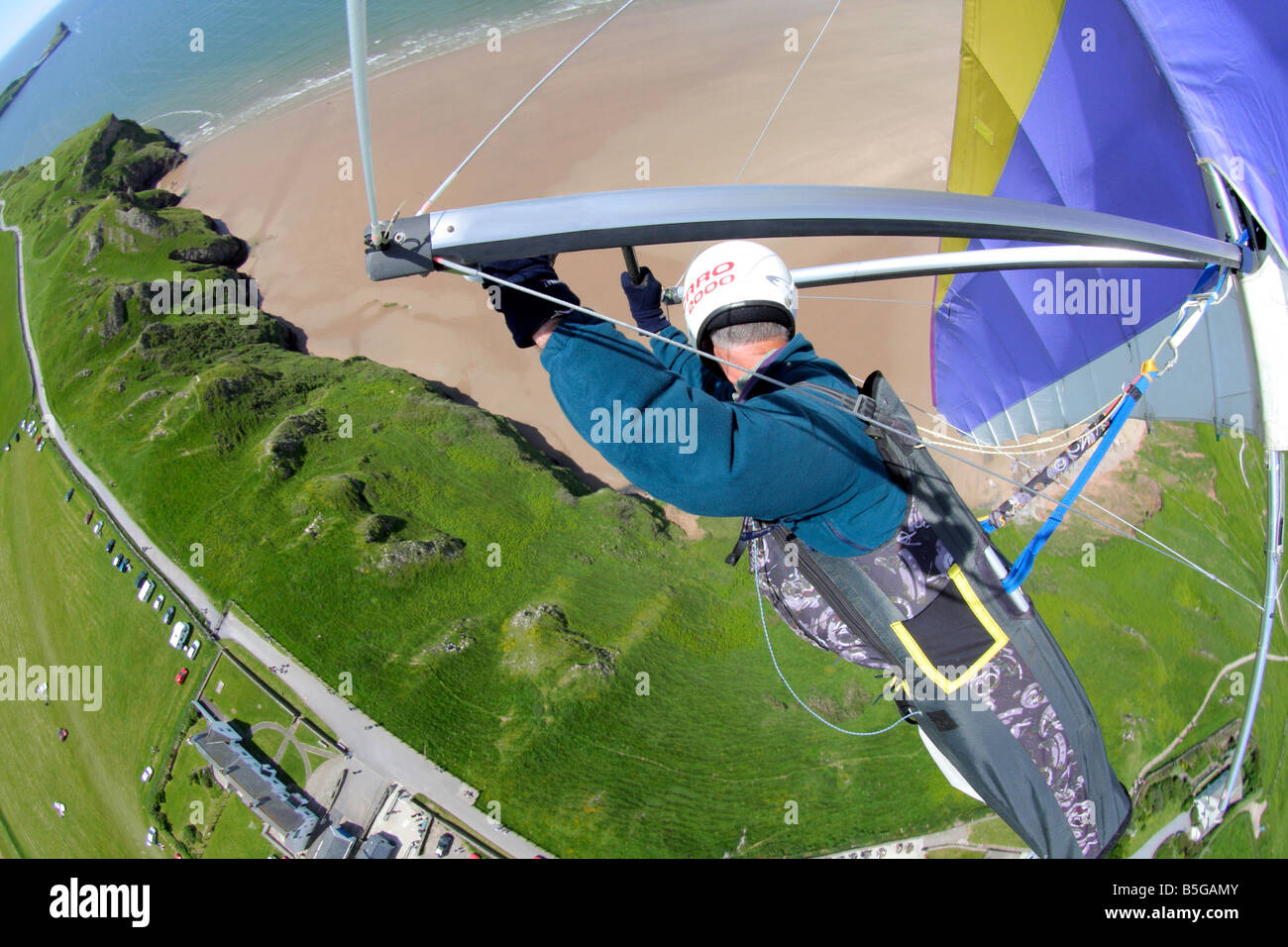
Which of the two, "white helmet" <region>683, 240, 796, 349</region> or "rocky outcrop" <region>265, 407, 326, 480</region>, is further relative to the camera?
"rocky outcrop" <region>265, 407, 326, 480</region>

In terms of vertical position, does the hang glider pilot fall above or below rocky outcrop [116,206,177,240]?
below

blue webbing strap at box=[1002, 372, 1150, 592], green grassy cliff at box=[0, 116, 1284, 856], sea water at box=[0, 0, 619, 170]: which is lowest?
green grassy cliff at box=[0, 116, 1284, 856]

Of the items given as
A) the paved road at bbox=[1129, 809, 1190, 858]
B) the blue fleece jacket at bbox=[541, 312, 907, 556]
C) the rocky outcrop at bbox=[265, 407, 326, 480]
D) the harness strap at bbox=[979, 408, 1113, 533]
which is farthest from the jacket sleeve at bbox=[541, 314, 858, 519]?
the rocky outcrop at bbox=[265, 407, 326, 480]

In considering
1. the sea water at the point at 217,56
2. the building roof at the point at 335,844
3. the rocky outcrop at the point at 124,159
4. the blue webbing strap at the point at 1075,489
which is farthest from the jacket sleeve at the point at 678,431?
the rocky outcrop at the point at 124,159

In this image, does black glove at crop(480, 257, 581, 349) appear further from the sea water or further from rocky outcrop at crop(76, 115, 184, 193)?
rocky outcrop at crop(76, 115, 184, 193)

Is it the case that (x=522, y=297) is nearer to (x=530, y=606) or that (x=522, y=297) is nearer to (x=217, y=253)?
(x=530, y=606)

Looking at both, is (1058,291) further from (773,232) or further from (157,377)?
(157,377)

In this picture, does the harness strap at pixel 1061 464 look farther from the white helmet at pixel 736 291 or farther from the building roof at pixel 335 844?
the building roof at pixel 335 844
